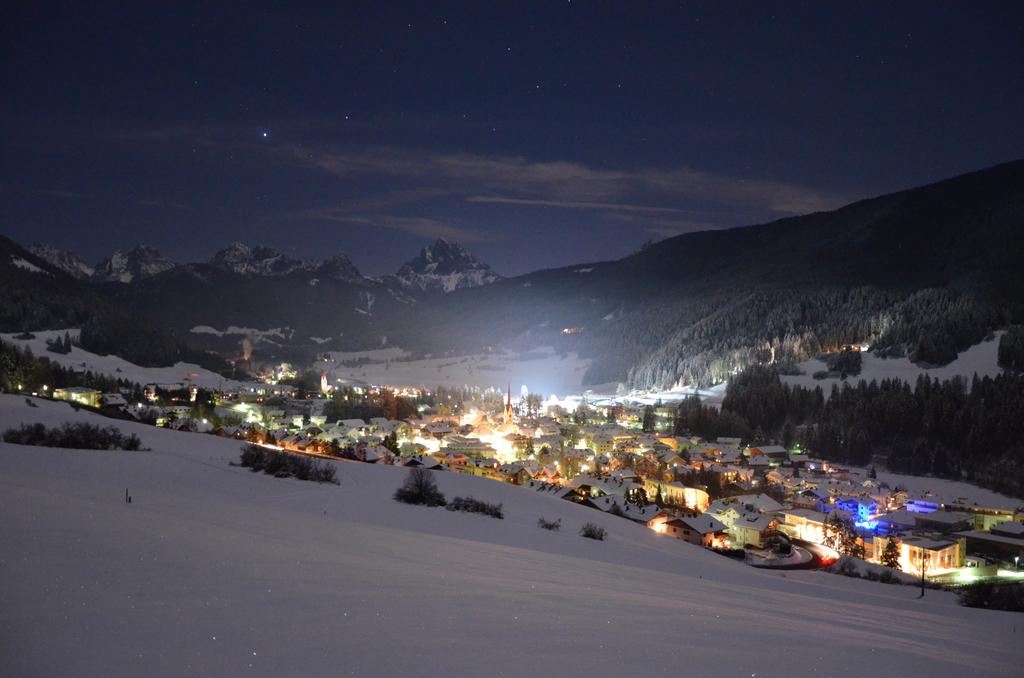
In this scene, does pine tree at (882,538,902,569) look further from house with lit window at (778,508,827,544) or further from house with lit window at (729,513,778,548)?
house with lit window at (729,513,778,548)

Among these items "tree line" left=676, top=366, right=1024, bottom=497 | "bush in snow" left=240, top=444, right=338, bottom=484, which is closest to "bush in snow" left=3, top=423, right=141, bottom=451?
"bush in snow" left=240, top=444, right=338, bottom=484

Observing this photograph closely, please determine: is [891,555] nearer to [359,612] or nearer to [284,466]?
[284,466]

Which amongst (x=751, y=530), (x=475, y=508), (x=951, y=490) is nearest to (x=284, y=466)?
Answer: (x=475, y=508)

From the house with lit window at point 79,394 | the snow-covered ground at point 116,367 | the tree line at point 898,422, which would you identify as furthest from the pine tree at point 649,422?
the snow-covered ground at point 116,367

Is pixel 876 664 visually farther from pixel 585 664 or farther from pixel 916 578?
pixel 916 578

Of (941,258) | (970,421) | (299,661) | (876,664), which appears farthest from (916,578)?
(941,258)

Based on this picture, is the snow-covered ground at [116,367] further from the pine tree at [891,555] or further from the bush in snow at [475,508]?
the pine tree at [891,555]
